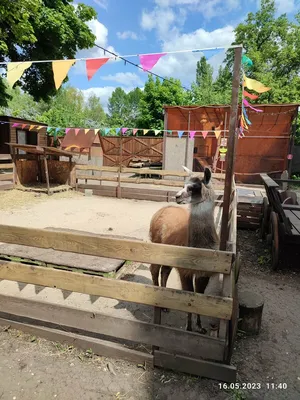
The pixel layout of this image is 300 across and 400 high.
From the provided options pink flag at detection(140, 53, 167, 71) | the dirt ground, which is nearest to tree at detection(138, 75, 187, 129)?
pink flag at detection(140, 53, 167, 71)

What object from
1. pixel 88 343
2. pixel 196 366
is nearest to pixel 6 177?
pixel 88 343

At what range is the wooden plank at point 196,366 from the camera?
6.87 feet

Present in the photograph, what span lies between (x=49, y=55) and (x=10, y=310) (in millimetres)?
15572

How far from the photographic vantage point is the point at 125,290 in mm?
2221

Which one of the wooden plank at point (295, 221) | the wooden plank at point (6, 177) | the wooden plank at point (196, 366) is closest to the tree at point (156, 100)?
the wooden plank at point (6, 177)

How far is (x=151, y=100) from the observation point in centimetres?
2644

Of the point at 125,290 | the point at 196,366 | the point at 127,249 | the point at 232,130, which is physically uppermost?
the point at 232,130

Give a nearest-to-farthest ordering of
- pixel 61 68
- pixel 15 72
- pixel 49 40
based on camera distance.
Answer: pixel 61 68, pixel 15 72, pixel 49 40

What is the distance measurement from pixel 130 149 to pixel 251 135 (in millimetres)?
8811

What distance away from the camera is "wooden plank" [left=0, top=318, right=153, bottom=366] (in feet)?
7.52

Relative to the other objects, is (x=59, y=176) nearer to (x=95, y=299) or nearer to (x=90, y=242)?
(x=95, y=299)

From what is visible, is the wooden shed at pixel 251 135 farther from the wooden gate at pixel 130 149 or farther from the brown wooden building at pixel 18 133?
the brown wooden building at pixel 18 133

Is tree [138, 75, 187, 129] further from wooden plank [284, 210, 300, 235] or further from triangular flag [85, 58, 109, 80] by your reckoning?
triangular flag [85, 58, 109, 80]

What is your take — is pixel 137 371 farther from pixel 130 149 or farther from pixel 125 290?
pixel 130 149
